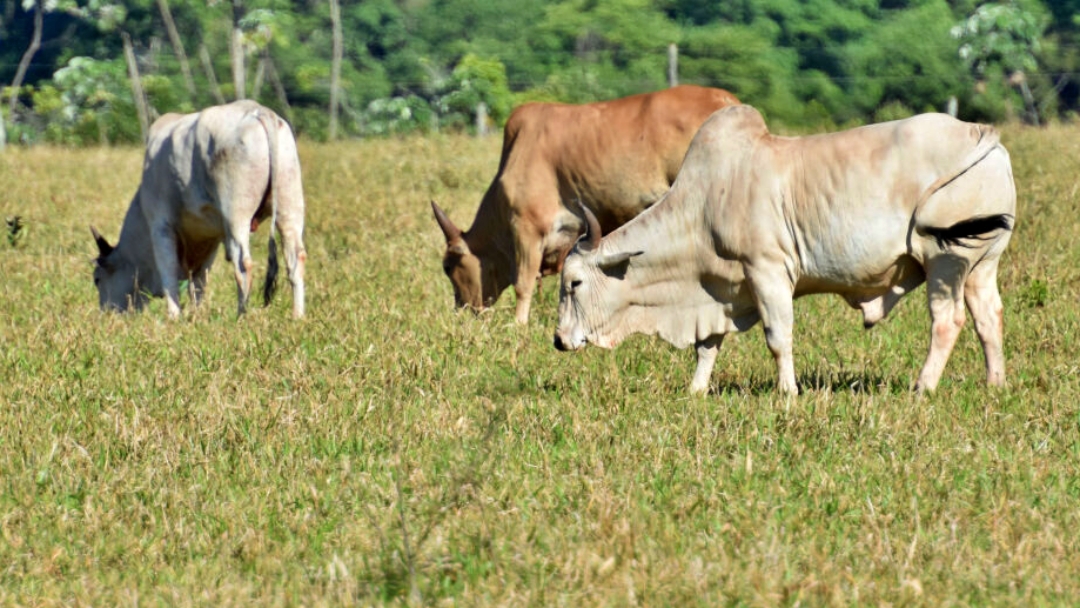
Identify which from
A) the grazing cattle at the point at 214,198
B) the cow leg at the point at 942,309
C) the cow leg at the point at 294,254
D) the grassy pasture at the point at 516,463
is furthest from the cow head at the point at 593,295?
the cow leg at the point at 294,254

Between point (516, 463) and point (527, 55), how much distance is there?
63718mm

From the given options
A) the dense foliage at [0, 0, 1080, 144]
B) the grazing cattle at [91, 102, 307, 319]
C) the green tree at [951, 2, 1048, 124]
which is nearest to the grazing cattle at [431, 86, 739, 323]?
the grazing cattle at [91, 102, 307, 319]

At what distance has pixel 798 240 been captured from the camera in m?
6.84

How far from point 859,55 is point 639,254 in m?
53.2

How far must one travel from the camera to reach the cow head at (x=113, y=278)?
35.8ft

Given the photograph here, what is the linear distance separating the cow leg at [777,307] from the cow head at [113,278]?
546 cm

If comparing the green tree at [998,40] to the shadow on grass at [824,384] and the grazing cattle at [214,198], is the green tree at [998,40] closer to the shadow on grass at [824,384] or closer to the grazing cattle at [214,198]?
the grazing cattle at [214,198]

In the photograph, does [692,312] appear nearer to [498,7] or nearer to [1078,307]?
[1078,307]

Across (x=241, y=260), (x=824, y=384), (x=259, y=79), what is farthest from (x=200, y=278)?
(x=259, y=79)

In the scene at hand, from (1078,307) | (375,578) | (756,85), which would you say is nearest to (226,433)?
(375,578)

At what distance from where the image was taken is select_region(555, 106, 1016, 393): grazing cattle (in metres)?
6.61

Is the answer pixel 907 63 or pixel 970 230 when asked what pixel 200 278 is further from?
pixel 907 63

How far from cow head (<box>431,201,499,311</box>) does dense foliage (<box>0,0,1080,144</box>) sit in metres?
32.6

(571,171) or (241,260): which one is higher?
(571,171)
